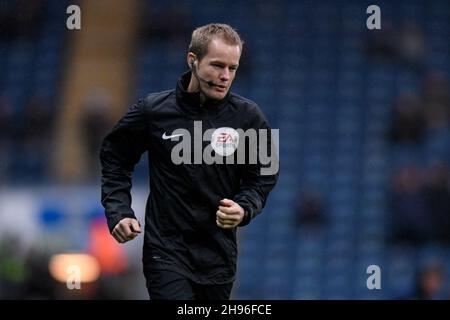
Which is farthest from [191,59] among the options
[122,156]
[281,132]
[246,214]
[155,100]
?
[281,132]

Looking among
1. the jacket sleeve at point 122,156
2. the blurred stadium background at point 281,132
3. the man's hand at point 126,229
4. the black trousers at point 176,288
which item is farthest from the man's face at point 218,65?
the blurred stadium background at point 281,132

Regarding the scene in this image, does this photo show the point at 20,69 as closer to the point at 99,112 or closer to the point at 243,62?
the point at 99,112

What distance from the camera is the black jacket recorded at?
493cm

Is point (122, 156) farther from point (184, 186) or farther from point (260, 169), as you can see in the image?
point (260, 169)

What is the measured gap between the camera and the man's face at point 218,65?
191 inches

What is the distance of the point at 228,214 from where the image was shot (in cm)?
466

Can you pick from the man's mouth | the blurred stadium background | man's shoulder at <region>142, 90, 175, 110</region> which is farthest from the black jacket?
the blurred stadium background

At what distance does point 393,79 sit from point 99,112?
12.7ft

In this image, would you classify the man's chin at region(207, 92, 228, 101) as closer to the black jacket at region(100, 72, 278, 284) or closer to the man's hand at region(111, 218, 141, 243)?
the black jacket at region(100, 72, 278, 284)

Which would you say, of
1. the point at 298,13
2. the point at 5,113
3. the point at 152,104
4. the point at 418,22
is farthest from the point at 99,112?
the point at 152,104

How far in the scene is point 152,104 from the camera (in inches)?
198

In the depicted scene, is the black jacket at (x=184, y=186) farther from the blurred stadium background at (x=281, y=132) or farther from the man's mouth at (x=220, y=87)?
the blurred stadium background at (x=281, y=132)

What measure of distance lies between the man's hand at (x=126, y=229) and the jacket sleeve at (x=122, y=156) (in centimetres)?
12

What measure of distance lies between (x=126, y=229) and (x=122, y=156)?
45cm
